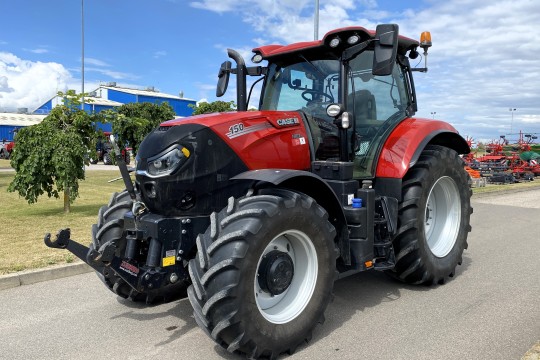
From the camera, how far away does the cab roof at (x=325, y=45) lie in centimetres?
436

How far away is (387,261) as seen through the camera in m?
4.60

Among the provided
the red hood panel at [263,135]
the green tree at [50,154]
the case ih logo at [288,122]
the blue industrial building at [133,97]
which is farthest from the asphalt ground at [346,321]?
the blue industrial building at [133,97]

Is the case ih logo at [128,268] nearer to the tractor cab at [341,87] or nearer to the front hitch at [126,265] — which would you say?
the front hitch at [126,265]

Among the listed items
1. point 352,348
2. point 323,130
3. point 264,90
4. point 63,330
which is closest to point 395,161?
point 323,130

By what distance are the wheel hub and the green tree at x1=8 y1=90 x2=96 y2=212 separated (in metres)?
6.52

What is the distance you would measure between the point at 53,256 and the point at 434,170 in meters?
4.66

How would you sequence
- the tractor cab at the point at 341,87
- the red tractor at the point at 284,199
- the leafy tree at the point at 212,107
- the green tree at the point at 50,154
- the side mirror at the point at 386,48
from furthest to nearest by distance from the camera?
the leafy tree at the point at 212,107
the green tree at the point at 50,154
the tractor cab at the point at 341,87
the side mirror at the point at 386,48
the red tractor at the point at 284,199

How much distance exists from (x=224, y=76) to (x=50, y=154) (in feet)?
16.9

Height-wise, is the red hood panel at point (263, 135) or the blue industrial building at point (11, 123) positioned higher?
the blue industrial building at point (11, 123)

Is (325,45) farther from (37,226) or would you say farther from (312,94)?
(37,226)

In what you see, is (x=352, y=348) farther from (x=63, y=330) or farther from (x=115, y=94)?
(x=115, y=94)

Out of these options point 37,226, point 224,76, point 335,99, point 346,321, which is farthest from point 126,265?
point 37,226

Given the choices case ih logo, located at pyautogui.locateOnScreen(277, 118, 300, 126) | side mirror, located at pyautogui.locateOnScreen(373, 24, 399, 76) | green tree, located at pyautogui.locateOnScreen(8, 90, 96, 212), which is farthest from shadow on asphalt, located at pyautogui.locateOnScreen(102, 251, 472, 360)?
green tree, located at pyautogui.locateOnScreen(8, 90, 96, 212)

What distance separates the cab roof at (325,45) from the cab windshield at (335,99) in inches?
5.8
